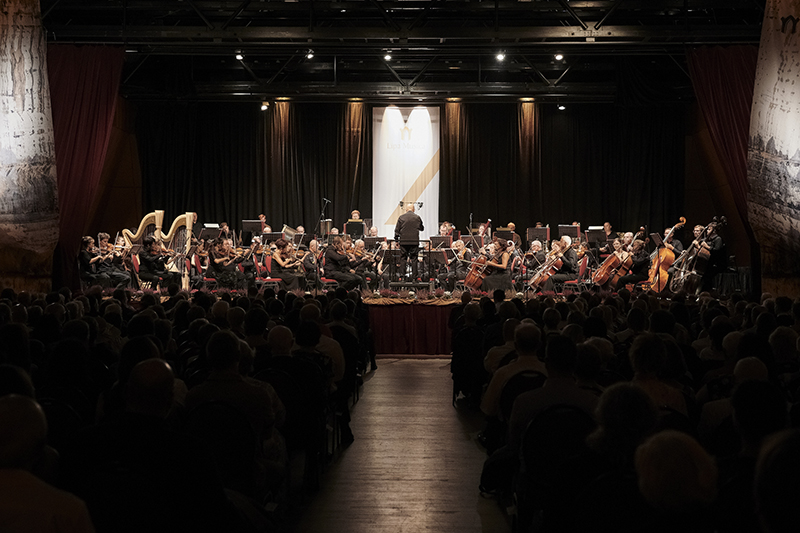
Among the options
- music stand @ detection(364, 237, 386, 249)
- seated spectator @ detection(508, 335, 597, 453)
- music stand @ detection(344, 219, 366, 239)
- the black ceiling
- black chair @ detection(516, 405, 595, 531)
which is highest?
the black ceiling

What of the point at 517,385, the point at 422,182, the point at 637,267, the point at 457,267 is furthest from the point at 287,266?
the point at 517,385

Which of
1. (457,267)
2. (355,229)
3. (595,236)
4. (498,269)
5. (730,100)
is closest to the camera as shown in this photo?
(730,100)

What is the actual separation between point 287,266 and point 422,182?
268 inches

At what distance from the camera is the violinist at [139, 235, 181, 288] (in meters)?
13.1

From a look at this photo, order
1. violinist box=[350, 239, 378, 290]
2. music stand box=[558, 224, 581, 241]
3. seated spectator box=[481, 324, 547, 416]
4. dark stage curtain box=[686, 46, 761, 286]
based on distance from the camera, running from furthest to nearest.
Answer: music stand box=[558, 224, 581, 241], violinist box=[350, 239, 378, 290], dark stage curtain box=[686, 46, 761, 286], seated spectator box=[481, 324, 547, 416]

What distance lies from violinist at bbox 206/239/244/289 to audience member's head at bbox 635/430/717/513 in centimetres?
1204

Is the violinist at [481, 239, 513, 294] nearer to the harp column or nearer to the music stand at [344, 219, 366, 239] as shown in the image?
the music stand at [344, 219, 366, 239]

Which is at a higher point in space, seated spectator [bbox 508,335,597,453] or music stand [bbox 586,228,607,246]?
music stand [bbox 586,228,607,246]

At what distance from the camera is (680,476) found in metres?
1.60

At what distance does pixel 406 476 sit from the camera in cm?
466

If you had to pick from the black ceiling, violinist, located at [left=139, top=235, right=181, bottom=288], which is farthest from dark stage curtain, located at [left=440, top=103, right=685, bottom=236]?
violinist, located at [left=139, top=235, right=181, bottom=288]

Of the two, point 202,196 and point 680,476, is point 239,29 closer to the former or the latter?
point 202,196

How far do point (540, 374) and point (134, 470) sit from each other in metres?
2.33

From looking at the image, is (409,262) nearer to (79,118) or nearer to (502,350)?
(79,118)
